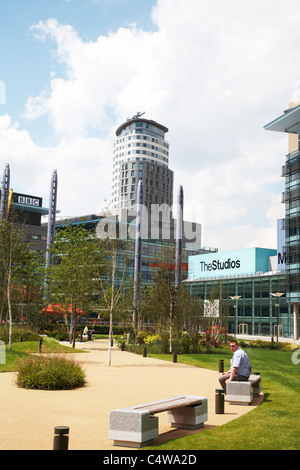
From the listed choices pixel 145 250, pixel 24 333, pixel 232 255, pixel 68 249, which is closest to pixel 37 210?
pixel 145 250

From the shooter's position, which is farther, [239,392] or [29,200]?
[29,200]

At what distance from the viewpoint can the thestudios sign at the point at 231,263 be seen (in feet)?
265

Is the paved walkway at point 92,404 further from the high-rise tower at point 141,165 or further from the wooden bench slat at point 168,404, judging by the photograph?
the high-rise tower at point 141,165

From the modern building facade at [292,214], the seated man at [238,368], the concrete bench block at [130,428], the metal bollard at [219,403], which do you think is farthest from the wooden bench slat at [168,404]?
the modern building facade at [292,214]

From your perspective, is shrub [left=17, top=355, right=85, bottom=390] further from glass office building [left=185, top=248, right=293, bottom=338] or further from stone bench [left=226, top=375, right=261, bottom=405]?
glass office building [left=185, top=248, right=293, bottom=338]

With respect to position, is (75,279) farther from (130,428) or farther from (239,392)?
(130,428)

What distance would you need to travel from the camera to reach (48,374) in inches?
570

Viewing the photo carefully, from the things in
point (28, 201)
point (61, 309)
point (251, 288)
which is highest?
point (28, 201)

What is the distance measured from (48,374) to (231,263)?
7264 cm

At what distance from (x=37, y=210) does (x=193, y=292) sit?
44.6 meters

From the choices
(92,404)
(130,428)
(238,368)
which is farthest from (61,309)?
(130,428)

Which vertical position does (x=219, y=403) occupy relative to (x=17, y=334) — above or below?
below
